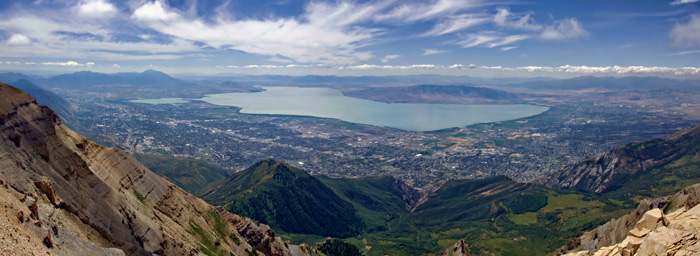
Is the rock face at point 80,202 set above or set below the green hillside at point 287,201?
above

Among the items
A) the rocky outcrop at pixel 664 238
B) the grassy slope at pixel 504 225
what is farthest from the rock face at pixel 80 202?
the grassy slope at pixel 504 225

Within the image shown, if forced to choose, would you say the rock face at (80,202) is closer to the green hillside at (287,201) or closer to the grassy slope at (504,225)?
the green hillside at (287,201)

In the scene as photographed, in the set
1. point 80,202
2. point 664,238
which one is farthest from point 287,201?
point 664,238

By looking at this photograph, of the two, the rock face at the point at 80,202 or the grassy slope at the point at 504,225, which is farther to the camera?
the grassy slope at the point at 504,225

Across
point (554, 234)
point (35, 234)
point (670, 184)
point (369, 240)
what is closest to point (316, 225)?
point (369, 240)

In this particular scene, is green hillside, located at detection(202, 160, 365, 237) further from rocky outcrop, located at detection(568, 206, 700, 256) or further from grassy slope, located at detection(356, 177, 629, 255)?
rocky outcrop, located at detection(568, 206, 700, 256)

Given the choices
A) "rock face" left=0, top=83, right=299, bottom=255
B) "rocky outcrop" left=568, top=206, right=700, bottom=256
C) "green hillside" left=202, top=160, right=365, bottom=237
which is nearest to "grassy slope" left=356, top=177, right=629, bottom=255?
"green hillside" left=202, top=160, right=365, bottom=237

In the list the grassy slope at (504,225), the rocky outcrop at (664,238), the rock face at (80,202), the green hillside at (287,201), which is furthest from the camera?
the green hillside at (287,201)

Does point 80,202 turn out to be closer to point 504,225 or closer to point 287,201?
point 287,201
